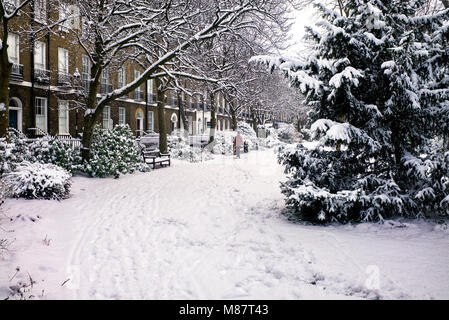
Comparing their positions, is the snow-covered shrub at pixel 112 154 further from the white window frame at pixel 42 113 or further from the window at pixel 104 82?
the window at pixel 104 82

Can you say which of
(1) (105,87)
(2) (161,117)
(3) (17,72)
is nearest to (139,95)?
(1) (105,87)

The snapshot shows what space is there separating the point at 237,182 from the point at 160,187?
9.60 ft

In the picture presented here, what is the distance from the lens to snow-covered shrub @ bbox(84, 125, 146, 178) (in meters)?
11.8

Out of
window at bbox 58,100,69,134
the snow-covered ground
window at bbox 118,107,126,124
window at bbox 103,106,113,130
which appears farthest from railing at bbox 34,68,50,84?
the snow-covered ground

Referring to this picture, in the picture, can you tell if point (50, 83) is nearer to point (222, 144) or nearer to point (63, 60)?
point (63, 60)

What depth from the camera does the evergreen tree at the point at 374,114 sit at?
5652 millimetres

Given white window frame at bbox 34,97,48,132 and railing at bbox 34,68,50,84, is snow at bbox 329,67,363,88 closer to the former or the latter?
railing at bbox 34,68,50,84

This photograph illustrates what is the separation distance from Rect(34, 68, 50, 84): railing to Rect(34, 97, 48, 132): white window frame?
127 centimetres

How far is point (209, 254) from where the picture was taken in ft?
15.4

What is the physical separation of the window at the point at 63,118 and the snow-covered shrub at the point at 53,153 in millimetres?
13924

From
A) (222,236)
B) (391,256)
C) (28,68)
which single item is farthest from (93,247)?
(28,68)

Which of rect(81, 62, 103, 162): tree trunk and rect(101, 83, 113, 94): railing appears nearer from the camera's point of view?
Answer: rect(81, 62, 103, 162): tree trunk

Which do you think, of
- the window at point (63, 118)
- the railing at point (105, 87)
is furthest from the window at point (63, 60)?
the railing at point (105, 87)
